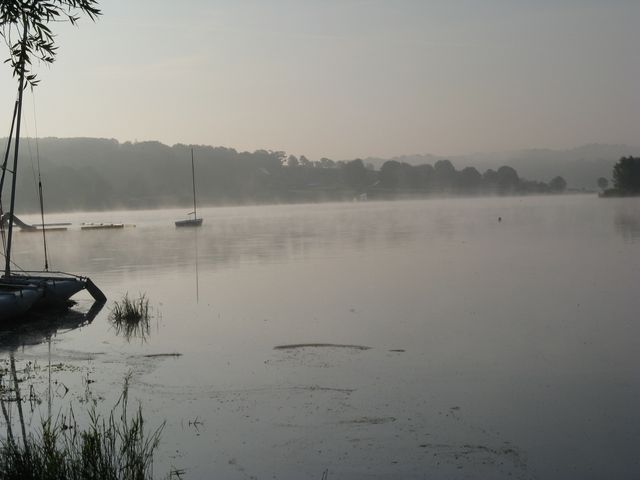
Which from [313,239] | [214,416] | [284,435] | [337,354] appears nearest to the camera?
[284,435]

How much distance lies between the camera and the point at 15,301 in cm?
2312

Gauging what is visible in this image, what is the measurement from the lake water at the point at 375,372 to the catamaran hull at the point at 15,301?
139 centimetres

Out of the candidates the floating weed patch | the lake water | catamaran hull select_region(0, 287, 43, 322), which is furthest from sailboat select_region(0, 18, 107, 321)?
the floating weed patch

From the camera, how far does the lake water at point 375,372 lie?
36.3 ft

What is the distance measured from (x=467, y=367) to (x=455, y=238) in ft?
159

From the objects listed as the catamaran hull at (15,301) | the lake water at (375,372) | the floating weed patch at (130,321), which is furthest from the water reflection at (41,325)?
the floating weed patch at (130,321)

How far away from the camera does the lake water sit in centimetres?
1107

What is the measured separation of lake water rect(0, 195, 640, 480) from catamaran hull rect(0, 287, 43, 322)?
139 centimetres

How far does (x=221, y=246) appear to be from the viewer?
6366cm

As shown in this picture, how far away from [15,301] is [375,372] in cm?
1337

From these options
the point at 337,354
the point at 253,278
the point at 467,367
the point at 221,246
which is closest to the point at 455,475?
the point at 467,367

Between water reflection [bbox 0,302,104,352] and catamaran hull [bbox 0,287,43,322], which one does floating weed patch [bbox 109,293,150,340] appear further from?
catamaran hull [bbox 0,287,43,322]

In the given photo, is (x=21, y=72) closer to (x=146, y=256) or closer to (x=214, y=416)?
(x=214, y=416)

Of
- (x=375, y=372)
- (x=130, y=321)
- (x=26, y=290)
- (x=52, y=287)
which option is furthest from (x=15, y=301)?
(x=375, y=372)
